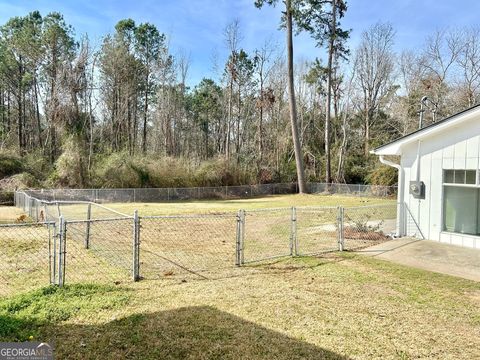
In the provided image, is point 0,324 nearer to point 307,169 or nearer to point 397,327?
point 397,327

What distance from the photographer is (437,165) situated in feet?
30.6

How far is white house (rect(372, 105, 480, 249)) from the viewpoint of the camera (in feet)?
28.4

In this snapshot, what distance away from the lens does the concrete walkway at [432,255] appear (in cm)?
696

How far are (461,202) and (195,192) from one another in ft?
64.0

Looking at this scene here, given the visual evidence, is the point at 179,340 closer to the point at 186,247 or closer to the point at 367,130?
the point at 186,247

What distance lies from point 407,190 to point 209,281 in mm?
6937

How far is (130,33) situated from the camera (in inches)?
1321

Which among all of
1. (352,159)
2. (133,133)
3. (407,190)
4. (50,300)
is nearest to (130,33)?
(133,133)

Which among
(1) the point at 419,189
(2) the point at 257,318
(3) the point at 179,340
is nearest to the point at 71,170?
(1) the point at 419,189

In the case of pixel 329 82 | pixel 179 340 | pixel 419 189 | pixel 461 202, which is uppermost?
pixel 329 82

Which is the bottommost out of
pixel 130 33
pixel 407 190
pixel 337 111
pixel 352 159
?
pixel 407 190

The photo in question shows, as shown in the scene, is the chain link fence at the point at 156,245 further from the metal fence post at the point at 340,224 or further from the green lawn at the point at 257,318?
the green lawn at the point at 257,318

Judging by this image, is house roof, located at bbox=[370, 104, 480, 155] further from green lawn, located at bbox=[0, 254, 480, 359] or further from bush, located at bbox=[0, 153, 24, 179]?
bush, located at bbox=[0, 153, 24, 179]

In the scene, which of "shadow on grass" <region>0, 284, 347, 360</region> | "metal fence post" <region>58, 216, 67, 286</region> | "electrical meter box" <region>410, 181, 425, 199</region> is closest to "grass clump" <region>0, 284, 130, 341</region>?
"shadow on grass" <region>0, 284, 347, 360</region>
